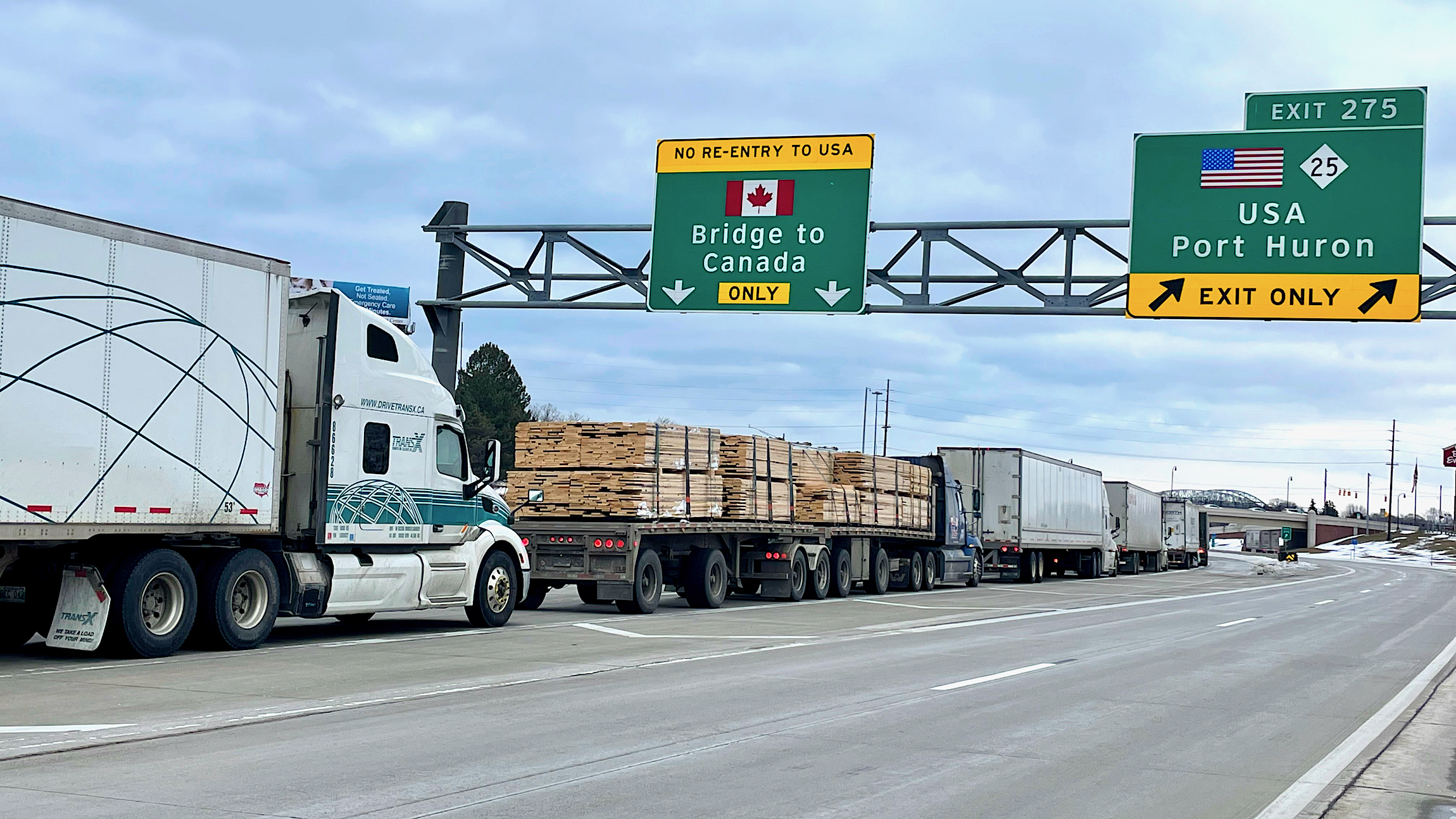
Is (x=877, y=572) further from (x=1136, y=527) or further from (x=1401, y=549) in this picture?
(x=1401, y=549)

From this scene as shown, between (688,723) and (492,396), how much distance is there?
65868 mm

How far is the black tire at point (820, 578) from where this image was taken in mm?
27391

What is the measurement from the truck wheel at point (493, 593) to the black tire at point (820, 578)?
9.64 meters

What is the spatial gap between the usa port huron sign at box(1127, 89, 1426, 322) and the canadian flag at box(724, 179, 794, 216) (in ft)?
16.6

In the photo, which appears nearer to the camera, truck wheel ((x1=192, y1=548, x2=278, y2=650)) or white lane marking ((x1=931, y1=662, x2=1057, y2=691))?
white lane marking ((x1=931, y1=662, x2=1057, y2=691))

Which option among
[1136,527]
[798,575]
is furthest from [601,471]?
[1136,527]

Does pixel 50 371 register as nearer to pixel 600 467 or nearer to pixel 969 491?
pixel 600 467

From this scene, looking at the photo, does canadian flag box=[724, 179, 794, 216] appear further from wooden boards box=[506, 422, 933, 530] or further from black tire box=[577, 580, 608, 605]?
black tire box=[577, 580, 608, 605]

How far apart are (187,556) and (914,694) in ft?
24.7

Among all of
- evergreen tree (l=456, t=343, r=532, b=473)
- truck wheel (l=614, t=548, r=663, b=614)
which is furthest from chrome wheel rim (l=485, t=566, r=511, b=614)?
evergreen tree (l=456, t=343, r=532, b=473)

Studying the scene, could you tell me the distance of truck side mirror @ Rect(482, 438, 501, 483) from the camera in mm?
17500

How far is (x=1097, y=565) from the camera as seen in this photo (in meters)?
51.6

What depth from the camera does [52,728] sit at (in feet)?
29.2

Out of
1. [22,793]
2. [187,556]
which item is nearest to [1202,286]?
[187,556]
